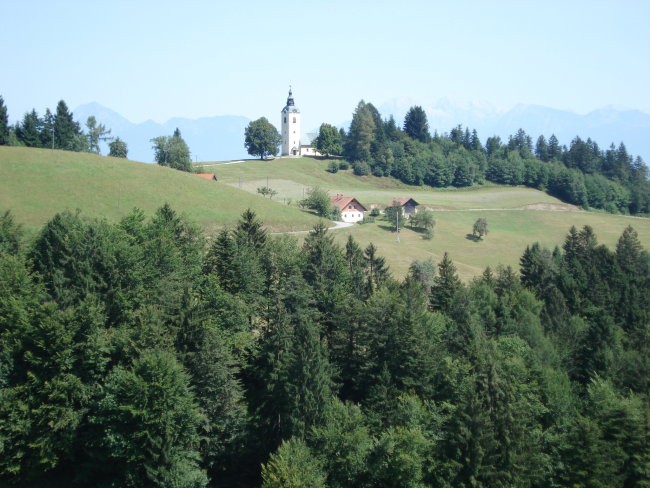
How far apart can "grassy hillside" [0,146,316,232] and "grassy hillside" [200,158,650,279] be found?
13.4m

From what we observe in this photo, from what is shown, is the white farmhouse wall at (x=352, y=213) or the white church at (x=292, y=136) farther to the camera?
the white church at (x=292, y=136)

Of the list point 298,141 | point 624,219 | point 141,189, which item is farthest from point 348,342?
point 298,141

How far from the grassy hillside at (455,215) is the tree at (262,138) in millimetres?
5380

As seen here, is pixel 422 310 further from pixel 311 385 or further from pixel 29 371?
pixel 29 371

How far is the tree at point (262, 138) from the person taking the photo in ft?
516

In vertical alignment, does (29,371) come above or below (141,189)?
below

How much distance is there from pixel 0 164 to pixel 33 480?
54.4m

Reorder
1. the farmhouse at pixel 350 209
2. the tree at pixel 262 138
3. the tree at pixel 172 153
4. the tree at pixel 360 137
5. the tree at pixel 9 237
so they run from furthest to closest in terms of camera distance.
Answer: the tree at pixel 262 138 → the tree at pixel 360 137 → the tree at pixel 172 153 → the farmhouse at pixel 350 209 → the tree at pixel 9 237

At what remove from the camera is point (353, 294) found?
4847 centimetres

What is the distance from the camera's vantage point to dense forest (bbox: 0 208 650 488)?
3111cm

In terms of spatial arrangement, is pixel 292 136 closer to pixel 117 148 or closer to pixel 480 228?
pixel 117 148

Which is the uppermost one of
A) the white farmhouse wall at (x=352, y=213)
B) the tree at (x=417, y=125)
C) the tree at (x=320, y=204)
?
the tree at (x=417, y=125)

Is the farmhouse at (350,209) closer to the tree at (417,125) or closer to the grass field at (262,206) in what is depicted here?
the grass field at (262,206)

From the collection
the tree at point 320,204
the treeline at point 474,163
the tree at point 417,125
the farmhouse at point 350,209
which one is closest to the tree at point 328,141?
the treeline at point 474,163
